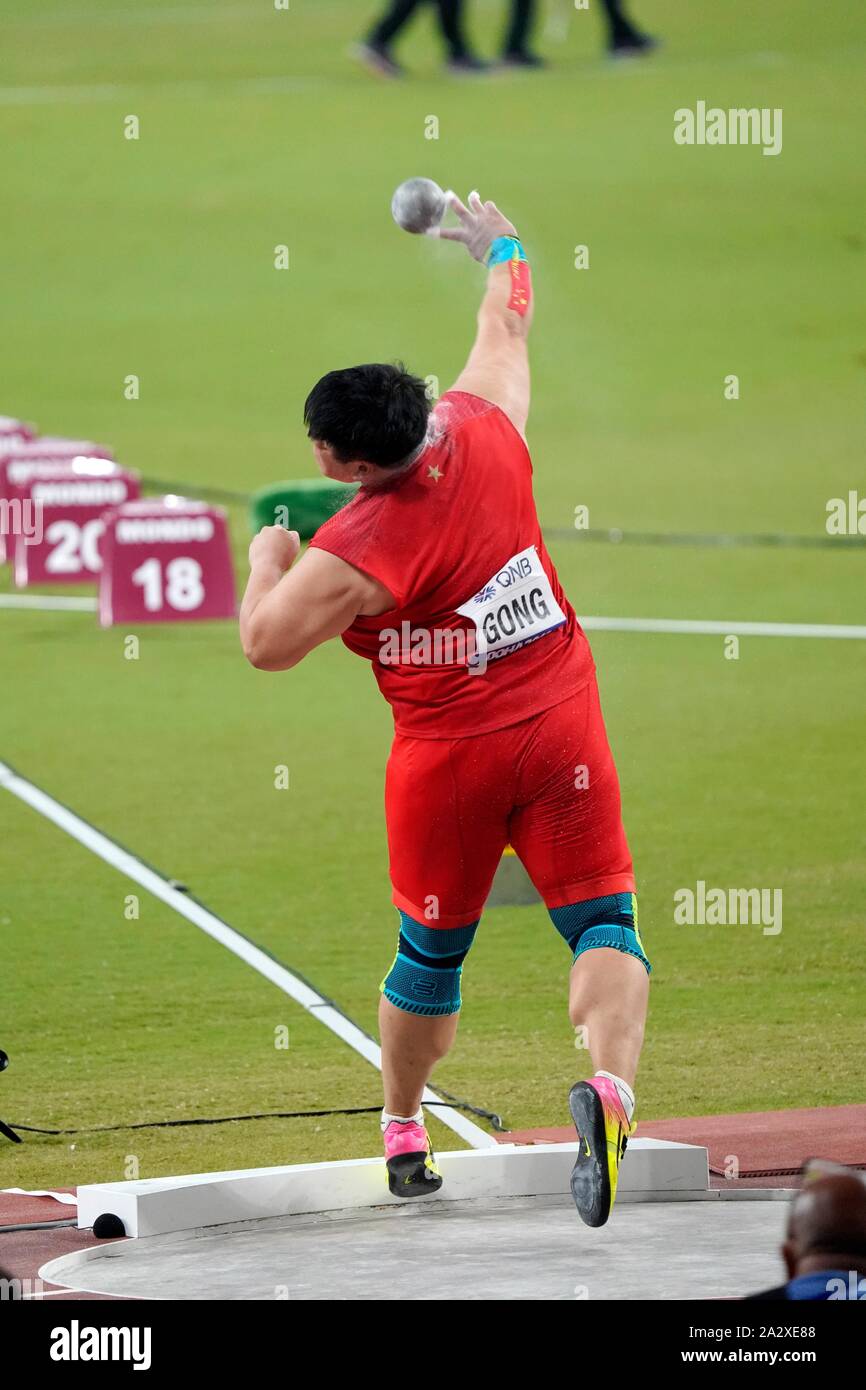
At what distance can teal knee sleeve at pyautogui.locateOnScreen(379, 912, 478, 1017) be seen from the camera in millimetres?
5535

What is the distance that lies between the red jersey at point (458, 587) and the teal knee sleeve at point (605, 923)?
458mm

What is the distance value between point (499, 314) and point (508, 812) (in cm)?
124

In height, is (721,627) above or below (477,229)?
below

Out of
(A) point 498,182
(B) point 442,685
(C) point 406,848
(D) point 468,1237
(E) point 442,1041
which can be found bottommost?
(D) point 468,1237

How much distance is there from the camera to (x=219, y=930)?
28.5 feet

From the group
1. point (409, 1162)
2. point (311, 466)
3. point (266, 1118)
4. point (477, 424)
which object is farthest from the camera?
point (311, 466)

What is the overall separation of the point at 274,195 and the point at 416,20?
5800mm

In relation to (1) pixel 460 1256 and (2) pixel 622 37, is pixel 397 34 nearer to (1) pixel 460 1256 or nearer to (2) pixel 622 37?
(2) pixel 622 37

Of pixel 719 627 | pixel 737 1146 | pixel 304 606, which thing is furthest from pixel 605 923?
pixel 719 627

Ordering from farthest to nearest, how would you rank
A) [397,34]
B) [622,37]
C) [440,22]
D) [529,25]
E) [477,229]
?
[622,37]
[397,34]
[529,25]
[440,22]
[477,229]

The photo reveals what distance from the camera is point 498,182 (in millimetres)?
30031

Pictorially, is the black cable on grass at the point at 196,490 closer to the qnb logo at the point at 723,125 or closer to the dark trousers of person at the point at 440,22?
the qnb logo at the point at 723,125

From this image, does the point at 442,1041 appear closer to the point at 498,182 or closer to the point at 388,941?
the point at 388,941
